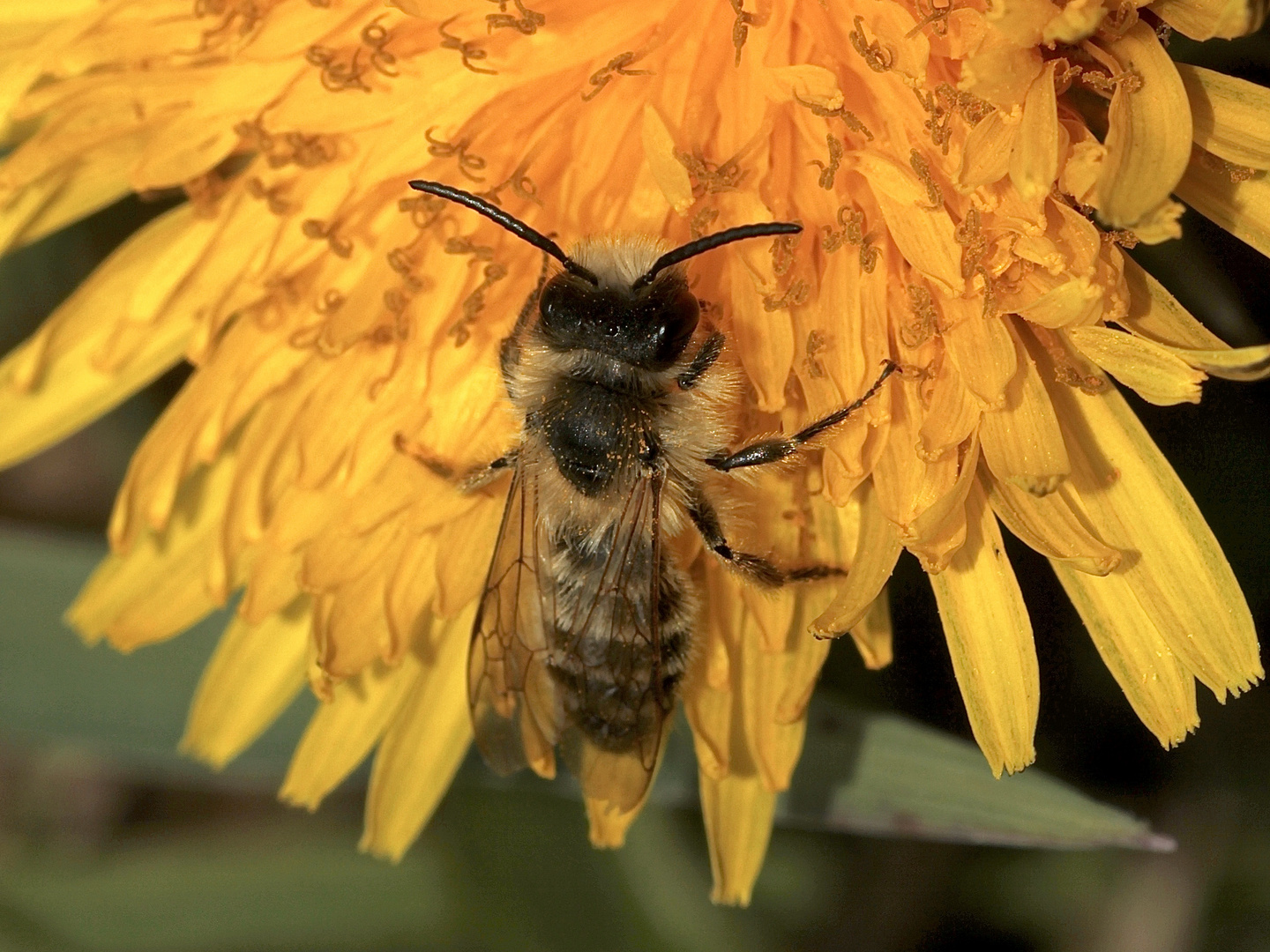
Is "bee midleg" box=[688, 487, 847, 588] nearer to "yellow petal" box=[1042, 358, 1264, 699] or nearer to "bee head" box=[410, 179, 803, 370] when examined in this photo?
"bee head" box=[410, 179, 803, 370]

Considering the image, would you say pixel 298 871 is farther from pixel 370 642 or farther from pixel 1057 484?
pixel 1057 484

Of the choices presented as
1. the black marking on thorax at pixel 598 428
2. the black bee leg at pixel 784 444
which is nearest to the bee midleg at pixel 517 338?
the black marking on thorax at pixel 598 428

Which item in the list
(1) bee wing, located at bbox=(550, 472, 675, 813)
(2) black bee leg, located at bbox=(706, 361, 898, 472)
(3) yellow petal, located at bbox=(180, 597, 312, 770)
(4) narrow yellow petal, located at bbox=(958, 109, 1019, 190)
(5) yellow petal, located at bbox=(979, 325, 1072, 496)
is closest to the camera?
(4) narrow yellow petal, located at bbox=(958, 109, 1019, 190)

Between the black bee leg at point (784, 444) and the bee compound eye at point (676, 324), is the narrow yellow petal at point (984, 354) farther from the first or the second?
the bee compound eye at point (676, 324)

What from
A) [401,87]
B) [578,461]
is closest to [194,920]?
[578,461]

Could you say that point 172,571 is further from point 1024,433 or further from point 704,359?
point 1024,433

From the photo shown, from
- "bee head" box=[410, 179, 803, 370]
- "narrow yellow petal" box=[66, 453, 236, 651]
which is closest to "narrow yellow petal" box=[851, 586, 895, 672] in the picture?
"bee head" box=[410, 179, 803, 370]

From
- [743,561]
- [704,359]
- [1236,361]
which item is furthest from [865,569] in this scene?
[1236,361]
